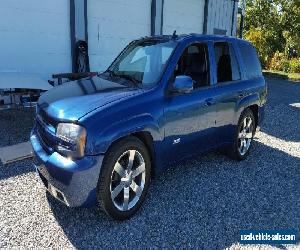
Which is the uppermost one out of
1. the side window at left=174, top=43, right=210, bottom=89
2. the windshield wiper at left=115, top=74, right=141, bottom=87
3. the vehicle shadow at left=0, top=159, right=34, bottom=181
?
the side window at left=174, top=43, right=210, bottom=89

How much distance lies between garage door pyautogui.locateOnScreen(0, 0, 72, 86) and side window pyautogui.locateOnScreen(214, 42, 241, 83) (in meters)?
4.55

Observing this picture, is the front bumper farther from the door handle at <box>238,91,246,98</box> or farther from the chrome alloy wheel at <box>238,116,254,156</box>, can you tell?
the chrome alloy wheel at <box>238,116,254,156</box>

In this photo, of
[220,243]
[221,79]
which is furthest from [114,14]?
[220,243]

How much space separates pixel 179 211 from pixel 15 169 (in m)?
2.47

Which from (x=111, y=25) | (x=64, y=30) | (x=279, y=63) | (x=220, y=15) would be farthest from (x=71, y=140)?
(x=279, y=63)

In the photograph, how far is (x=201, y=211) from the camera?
419cm

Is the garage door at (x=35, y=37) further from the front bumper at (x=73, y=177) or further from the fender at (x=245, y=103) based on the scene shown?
the front bumper at (x=73, y=177)

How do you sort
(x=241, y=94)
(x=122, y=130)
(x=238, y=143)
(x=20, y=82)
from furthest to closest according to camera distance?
(x=20, y=82)
(x=238, y=143)
(x=241, y=94)
(x=122, y=130)

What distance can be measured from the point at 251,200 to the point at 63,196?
2.42m

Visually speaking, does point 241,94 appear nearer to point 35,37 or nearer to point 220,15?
point 35,37

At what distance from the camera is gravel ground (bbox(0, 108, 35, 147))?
20.6 ft

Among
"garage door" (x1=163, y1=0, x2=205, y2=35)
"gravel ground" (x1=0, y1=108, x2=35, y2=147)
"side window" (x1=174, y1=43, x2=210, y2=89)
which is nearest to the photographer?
"side window" (x1=174, y1=43, x2=210, y2=89)

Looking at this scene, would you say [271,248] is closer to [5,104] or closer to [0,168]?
[0,168]

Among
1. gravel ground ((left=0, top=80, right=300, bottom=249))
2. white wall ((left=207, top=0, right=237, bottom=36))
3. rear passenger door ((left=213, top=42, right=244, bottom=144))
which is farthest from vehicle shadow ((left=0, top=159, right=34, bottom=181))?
white wall ((left=207, top=0, right=237, bottom=36))
